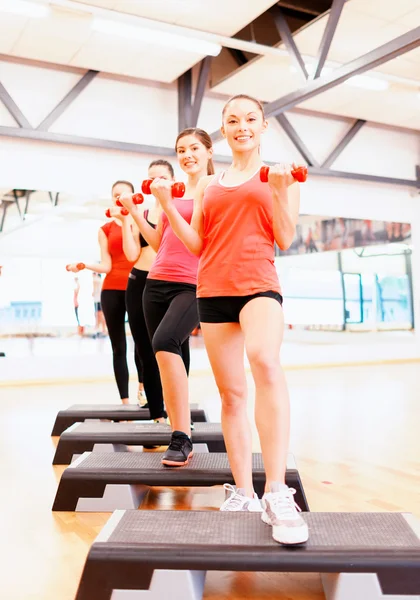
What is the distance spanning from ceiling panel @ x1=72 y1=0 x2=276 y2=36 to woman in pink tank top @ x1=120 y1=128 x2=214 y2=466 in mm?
3086

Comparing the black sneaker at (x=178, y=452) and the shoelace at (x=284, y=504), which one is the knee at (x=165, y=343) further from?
the shoelace at (x=284, y=504)

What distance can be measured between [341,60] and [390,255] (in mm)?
3307

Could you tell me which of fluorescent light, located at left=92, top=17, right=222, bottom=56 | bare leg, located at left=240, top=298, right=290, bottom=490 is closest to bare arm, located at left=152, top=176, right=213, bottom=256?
bare leg, located at left=240, top=298, right=290, bottom=490

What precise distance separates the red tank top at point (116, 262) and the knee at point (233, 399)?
1.86m

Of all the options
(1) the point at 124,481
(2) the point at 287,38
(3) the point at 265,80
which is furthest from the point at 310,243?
(1) the point at 124,481

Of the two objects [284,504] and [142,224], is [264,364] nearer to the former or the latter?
[284,504]

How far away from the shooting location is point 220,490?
2500 millimetres

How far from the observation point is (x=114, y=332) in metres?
3.60

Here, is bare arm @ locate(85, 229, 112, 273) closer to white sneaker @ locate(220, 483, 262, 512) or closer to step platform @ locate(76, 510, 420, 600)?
white sneaker @ locate(220, 483, 262, 512)

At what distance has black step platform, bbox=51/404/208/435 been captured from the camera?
3423 millimetres

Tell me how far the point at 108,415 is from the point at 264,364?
2090 millimetres

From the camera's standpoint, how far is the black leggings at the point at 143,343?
2.95 metres

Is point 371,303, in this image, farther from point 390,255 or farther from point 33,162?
point 33,162

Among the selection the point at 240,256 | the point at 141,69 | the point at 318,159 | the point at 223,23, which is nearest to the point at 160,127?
the point at 141,69
